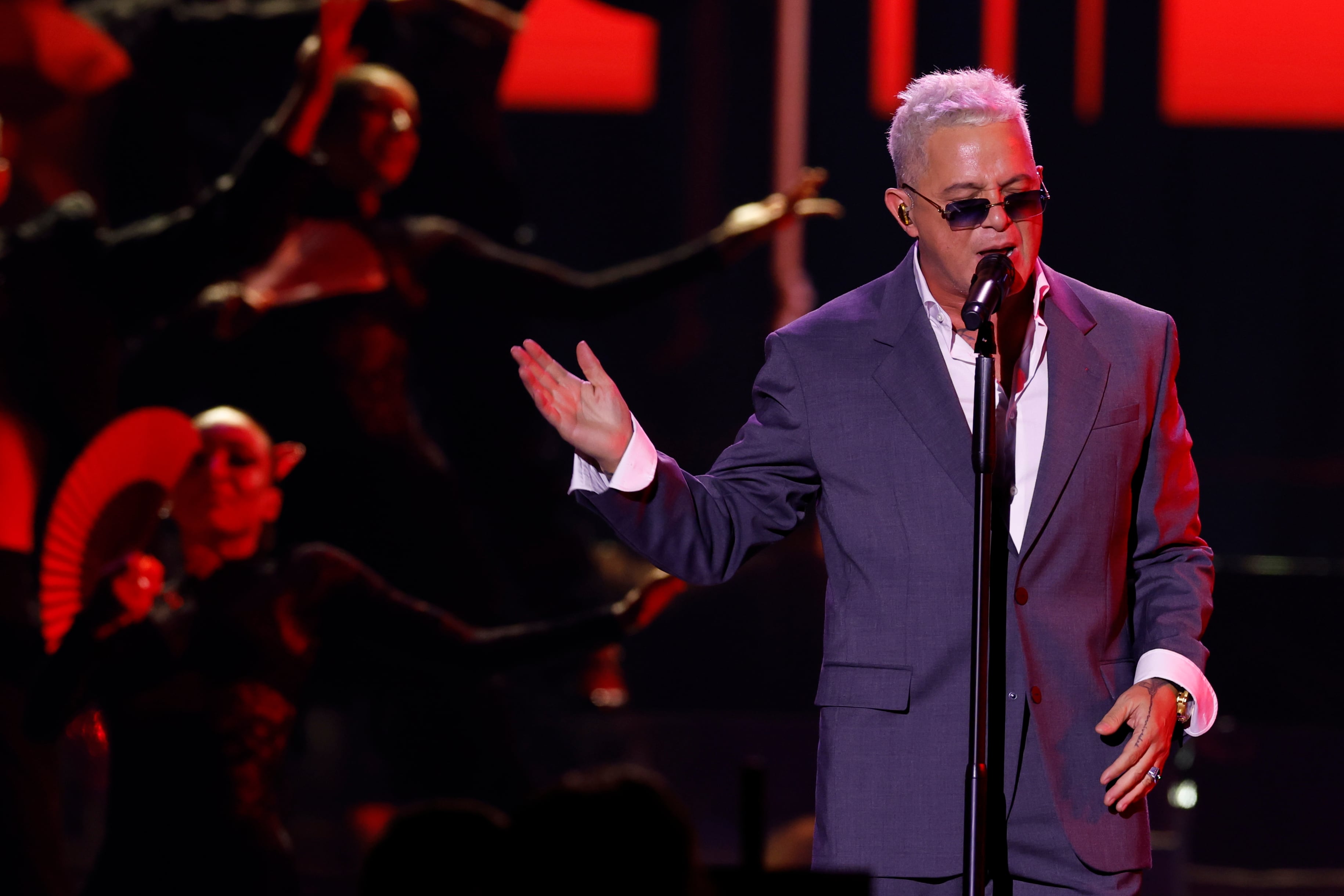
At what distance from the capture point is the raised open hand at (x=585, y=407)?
5.54 ft

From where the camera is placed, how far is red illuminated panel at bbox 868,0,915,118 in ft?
13.7

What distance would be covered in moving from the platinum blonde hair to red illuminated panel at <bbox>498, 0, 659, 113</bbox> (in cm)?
249

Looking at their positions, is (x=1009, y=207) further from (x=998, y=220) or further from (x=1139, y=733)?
(x=1139, y=733)

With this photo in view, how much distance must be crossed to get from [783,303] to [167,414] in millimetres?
1718

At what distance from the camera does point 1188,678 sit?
5.45 feet

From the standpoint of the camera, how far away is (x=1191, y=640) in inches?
66.9

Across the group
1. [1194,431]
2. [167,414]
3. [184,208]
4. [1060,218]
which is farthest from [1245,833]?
[184,208]

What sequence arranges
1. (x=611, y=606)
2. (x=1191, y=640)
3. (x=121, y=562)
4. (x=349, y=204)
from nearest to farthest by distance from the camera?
(x=1191, y=640), (x=121, y=562), (x=611, y=606), (x=349, y=204)

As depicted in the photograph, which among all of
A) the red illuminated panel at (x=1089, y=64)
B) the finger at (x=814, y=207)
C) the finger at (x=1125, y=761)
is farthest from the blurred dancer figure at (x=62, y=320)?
the finger at (x=1125, y=761)

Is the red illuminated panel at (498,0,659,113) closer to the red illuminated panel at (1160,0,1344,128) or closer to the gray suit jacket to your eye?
the red illuminated panel at (1160,0,1344,128)

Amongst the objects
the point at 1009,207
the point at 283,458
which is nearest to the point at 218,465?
the point at 283,458

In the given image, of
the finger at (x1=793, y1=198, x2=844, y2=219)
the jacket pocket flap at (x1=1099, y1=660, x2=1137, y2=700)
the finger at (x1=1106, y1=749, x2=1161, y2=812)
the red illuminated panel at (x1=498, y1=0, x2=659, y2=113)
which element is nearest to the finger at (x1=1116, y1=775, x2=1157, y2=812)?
the finger at (x1=1106, y1=749, x2=1161, y2=812)

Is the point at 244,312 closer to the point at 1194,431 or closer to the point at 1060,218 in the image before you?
the point at 1060,218

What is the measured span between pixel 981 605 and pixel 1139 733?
0.28 m
